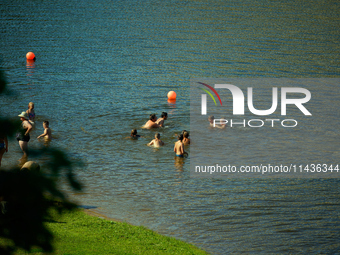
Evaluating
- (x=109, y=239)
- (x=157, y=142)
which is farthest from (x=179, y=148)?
(x=109, y=239)

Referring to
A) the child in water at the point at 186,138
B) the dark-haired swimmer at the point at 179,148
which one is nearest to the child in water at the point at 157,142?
the child in water at the point at 186,138

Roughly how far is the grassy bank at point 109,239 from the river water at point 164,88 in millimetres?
1139

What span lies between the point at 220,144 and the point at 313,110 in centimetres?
776

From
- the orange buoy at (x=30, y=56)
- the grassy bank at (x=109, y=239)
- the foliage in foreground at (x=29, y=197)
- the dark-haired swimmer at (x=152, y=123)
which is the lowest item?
the grassy bank at (x=109, y=239)

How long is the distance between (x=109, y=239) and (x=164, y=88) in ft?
64.0

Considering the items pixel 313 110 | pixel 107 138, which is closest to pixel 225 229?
pixel 107 138

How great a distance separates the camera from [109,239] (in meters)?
10.2

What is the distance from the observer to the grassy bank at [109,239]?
9445mm

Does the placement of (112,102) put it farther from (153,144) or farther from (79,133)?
(153,144)

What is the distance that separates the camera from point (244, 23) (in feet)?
166

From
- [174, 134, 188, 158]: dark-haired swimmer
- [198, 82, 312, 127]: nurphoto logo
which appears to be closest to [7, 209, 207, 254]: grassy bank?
[174, 134, 188, 158]: dark-haired swimmer

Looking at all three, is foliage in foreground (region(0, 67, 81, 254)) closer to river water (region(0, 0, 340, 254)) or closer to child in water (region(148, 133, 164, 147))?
river water (region(0, 0, 340, 254))

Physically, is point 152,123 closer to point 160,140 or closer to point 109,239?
point 160,140

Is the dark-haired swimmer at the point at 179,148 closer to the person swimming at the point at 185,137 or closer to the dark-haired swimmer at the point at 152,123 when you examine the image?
the person swimming at the point at 185,137
